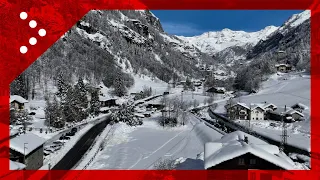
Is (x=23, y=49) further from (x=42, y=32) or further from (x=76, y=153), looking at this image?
(x=76, y=153)

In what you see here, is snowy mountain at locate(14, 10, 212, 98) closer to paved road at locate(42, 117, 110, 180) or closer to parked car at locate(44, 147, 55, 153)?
paved road at locate(42, 117, 110, 180)

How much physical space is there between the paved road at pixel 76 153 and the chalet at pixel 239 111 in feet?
27.3

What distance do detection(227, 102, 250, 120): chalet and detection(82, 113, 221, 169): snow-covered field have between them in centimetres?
387

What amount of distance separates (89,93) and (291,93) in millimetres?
14957

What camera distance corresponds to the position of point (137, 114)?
75.8 ft

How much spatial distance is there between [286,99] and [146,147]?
16.6 meters

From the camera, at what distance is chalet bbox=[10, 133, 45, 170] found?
7277mm

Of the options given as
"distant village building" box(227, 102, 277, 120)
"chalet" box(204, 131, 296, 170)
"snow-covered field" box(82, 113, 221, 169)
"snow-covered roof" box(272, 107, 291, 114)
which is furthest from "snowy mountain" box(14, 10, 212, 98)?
"chalet" box(204, 131, 296, 170)

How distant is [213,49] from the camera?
606 ft

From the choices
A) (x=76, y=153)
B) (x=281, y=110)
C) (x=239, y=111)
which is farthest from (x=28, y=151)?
(x=281, y=110)

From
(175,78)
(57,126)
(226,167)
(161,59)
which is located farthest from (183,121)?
(161,59)

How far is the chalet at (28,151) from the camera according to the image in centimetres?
728

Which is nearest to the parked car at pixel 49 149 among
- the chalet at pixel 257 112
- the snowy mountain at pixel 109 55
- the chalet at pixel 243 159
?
the chalet at pixel 243 159
